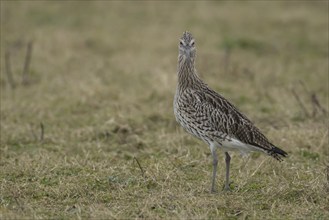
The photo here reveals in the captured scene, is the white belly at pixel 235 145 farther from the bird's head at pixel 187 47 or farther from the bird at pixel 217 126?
the bird's head at pixel 187 47

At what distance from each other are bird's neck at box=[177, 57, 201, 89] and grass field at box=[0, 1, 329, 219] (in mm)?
978

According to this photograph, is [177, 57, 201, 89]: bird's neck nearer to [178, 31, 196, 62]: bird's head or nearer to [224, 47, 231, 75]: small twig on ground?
→ [178, 31, 196, 62]: bird's head

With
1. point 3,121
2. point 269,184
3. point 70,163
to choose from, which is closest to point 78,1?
point 3,121

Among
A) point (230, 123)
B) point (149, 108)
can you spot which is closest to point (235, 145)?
point (230, 123)

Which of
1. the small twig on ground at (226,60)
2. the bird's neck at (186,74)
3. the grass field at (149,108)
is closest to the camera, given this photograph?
the grass field at (149,108)

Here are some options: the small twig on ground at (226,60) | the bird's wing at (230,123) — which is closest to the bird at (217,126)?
the bird's wing at (230,123)

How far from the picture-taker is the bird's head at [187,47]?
8273mm

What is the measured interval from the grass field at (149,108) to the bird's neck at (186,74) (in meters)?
0.98

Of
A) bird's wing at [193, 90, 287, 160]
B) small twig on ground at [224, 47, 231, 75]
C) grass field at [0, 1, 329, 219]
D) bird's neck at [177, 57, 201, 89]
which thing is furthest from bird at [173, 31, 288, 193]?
small twig on ground at [224, 47, 231, 75]

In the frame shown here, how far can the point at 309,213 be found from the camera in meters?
7.07

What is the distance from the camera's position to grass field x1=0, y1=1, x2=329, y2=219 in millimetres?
7488

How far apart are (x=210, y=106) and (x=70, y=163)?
1950mm

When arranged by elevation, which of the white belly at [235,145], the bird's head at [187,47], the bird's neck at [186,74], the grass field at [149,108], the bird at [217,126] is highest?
the bird's head at [187,47]

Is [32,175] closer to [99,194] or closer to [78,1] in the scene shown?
[99,194]
